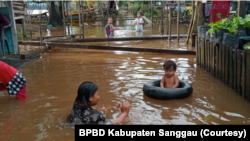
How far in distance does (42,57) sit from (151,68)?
503 centimetres

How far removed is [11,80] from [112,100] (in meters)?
2.09

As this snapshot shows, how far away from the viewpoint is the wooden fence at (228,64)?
212 inches

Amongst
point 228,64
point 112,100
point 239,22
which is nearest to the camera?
point 112,100

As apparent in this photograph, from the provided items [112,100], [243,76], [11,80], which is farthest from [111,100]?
[243,76]

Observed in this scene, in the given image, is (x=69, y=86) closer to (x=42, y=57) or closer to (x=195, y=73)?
(x=195, y=73)

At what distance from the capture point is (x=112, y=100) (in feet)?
18.7

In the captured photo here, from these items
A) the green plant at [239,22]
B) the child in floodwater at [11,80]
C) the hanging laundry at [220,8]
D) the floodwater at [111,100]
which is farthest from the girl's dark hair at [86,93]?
the hanging laundry at [220,8]

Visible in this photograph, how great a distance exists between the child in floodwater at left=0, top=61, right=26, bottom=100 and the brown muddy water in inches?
10.7

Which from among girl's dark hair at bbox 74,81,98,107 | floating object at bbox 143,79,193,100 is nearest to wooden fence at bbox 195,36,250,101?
floating object at bbox 143,79,193,100

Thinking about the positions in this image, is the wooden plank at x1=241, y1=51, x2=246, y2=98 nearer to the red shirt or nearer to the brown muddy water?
the brown muddy water

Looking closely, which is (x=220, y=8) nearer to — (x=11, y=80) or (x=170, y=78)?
(x=170, y=78)

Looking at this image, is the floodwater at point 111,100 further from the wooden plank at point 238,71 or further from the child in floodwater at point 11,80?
the child in floodwater at point 11,80

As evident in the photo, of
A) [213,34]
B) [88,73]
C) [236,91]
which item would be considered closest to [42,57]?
[88,73]

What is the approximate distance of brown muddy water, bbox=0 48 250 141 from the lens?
14.8 feet
